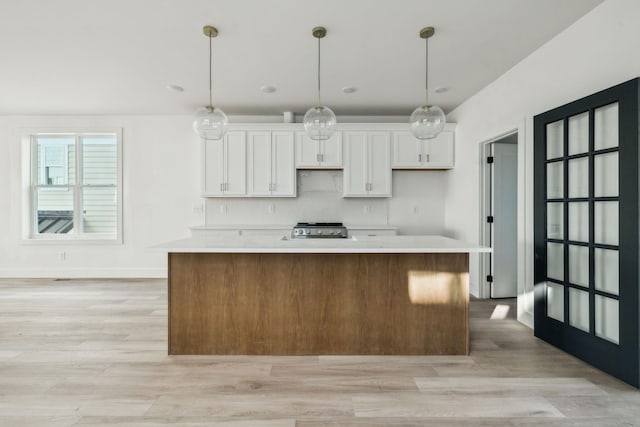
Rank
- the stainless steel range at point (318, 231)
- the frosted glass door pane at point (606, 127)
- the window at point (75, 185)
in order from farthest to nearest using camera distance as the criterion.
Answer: the window at point (75, 185)
the stainless steel range at point (318, 231)
the frosted glass door pane at point (606, 127)

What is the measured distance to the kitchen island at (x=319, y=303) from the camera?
102 inches

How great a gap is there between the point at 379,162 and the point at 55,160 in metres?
5.17

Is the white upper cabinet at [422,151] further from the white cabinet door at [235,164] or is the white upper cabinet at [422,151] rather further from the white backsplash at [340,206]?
the white cabinet door at [235,164]

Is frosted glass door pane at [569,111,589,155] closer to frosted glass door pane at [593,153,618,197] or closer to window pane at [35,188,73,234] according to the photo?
frosted glass door pane at [593,153,618,197]

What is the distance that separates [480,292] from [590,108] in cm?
259

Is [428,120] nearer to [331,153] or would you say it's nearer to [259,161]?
[331,153]

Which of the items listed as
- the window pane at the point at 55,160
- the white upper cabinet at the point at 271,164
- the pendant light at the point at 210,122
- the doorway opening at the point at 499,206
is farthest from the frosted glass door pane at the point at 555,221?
the window pane at the point at 55,160

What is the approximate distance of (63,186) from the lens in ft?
17.9

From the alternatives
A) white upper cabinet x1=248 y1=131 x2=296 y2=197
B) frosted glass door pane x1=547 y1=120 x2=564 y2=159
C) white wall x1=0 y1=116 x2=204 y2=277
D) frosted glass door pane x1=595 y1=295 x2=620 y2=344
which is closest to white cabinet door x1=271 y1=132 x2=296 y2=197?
A: white upper cabinet x1=248 y1=131 x2=296 y2=197

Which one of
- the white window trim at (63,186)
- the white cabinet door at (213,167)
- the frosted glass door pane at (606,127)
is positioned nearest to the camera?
the frosted glass door pane at (606,127)

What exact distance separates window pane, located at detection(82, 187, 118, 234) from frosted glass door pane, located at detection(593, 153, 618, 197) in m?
6.09

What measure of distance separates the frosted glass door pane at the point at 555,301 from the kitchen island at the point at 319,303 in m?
0.83

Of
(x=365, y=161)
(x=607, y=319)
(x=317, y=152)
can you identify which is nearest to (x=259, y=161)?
(x=317, y=152)

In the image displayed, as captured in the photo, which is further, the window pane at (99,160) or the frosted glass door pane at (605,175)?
the window pane at (99,160)
